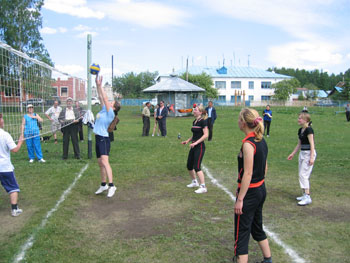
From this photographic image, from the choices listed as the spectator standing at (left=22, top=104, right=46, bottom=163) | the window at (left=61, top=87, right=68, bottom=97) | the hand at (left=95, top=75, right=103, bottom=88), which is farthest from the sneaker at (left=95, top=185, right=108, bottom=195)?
the window at (left=61, top=87, right=68, bottom=97)

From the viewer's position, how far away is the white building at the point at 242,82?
73062 mm

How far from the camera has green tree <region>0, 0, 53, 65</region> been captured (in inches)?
1261

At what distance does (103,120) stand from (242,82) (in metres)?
70.6

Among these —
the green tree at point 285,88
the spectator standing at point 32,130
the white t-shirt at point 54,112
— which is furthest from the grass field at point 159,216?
the green tree at point 285,88

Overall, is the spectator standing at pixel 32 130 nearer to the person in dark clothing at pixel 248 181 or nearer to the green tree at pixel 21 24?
the person in dark clothing at pixel 248 181

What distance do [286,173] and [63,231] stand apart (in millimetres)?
6020

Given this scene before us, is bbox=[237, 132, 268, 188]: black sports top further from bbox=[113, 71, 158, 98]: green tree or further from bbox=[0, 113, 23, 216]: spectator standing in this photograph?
bbox=[113, 71, 158, 98]: green tree

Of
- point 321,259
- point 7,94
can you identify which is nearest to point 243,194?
point 321,259

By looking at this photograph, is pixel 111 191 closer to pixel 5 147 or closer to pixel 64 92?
pixel 5 147

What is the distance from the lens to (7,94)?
6094mm

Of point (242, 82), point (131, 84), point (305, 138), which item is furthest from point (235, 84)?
point (305, 138)

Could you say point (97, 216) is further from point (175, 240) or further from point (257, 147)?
point (257, 147)

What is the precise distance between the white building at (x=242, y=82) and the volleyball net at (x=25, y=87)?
63810 millimetres

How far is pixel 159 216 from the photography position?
543 centimetres
